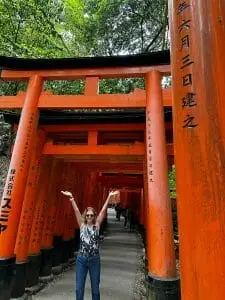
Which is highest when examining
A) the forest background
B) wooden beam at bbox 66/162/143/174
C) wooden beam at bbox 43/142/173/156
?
the forest background

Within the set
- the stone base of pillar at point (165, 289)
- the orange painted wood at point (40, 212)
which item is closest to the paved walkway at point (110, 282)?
the orange painted wood at point (40, 212)

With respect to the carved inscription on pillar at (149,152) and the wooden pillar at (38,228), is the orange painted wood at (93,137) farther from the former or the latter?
the carved inscription on pillar at (149,152)

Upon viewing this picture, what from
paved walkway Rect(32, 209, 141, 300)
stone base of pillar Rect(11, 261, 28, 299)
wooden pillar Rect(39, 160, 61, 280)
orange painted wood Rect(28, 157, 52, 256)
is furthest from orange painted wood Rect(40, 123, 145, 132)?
paved walkway Rect(32, 209, 141, 300)

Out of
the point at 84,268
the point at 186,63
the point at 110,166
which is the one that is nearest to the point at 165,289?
the point at 84,268

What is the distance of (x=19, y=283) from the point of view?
217 inches

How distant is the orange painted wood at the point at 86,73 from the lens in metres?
5.48

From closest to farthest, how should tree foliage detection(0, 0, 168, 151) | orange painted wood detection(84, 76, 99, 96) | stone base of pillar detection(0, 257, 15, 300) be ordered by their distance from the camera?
stone base of pillar detection(0, 257, 15, 300) → orange painted wood detection(84, 76, 99, 96) → tree foliage detection(0, 0, 168, 151)

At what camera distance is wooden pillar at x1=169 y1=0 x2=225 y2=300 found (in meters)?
1.42

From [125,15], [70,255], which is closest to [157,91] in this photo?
[70,255]

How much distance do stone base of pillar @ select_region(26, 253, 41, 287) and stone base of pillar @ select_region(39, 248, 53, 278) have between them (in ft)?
2.09

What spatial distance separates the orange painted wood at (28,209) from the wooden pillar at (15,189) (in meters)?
0.84

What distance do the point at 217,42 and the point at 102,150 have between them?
16.0 ft

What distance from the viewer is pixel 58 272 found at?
807 centimetres

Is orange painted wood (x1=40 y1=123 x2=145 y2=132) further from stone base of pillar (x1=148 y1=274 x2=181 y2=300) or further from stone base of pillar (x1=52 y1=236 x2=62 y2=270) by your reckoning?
stone base of pillar (x1=148 y1=274 x2=181 y2=300)
